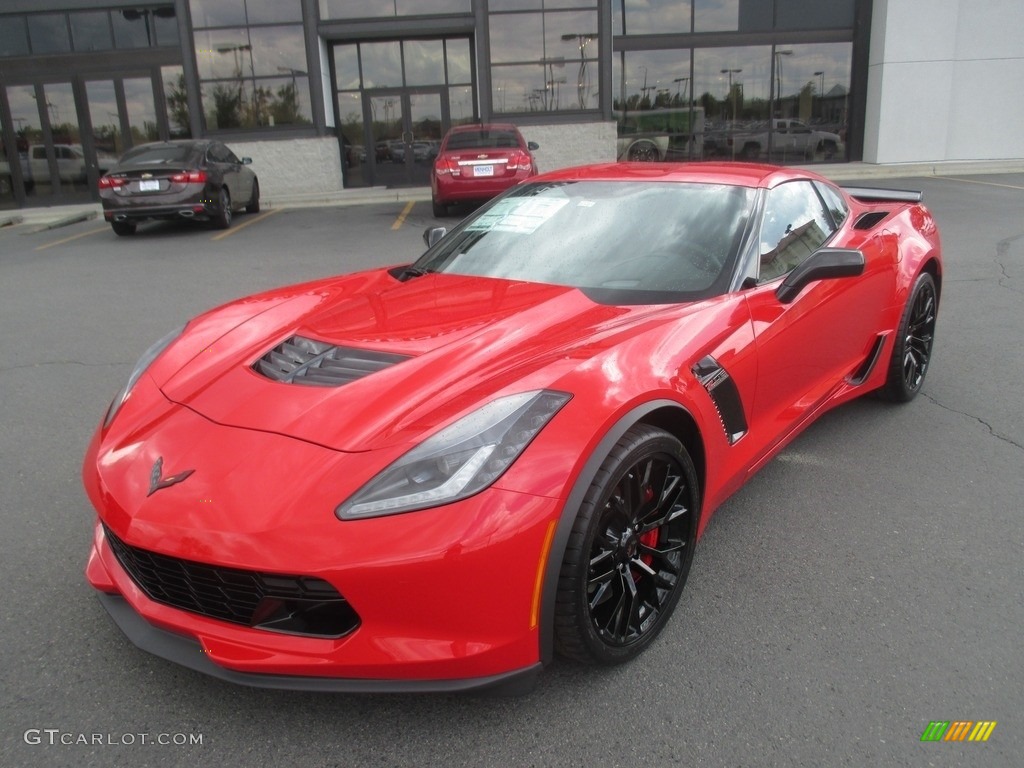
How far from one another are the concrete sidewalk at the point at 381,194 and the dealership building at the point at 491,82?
63 cm

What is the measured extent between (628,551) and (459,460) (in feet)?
2.09

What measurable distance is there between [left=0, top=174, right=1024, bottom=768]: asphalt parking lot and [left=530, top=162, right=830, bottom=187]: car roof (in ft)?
4.35

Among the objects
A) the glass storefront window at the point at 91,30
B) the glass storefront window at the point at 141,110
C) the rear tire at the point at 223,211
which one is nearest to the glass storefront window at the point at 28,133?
the glass storefront window at the point at 91,30

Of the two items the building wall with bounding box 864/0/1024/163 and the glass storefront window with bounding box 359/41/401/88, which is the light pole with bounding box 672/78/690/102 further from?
the glass storefront window with bounding box 359/41/401/88

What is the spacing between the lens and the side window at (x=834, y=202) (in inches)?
163

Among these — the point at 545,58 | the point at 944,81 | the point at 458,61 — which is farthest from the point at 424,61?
the point at 944,81

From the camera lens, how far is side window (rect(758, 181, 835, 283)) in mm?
3311

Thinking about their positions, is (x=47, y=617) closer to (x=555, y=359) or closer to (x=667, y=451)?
(x=555, y=359)

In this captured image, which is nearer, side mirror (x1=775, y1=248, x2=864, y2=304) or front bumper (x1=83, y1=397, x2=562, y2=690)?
front bumper (x1=83, y1=397, x2=562, y2=690)

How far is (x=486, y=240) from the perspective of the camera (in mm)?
3688

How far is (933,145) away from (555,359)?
2223 centimetres

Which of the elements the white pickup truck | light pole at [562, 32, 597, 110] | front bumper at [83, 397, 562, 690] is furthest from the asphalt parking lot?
the white pickup truck

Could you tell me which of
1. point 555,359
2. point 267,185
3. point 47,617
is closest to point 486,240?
point 555,359

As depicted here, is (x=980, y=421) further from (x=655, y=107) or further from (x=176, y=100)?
(x=176, y=100)
